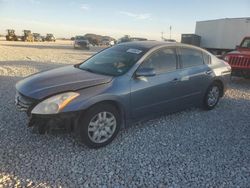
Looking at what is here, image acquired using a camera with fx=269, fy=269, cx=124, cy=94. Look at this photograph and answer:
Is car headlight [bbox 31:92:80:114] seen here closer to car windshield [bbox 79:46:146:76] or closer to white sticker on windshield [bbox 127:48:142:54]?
car windshield [bbox 79:46:146:76]

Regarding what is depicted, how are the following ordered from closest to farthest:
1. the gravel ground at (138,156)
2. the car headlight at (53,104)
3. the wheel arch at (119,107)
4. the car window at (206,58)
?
the gravel ground at (138,156), the car headlight at (53,104), the wheel arch at (119,107), the car window at (206,58)

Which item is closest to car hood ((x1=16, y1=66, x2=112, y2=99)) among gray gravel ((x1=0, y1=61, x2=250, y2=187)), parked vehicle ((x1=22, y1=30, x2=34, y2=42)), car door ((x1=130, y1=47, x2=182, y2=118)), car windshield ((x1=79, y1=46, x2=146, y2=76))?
car windshield ((x1=79, y1=46, x2=146, y2=76))

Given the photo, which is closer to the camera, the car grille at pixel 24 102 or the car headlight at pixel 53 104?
the car headlight at pixel 53 104

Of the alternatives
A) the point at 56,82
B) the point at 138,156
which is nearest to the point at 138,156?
the point at 138,156

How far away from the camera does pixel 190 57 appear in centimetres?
566

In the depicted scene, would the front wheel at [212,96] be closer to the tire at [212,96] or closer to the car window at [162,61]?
the tire at [212,96]

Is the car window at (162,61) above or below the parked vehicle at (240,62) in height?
above

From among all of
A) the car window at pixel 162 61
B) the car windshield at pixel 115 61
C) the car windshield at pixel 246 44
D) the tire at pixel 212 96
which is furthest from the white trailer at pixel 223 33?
the car windshield at pixel 115 61

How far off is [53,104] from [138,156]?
144 centimetres

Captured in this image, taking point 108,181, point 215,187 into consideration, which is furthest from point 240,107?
point 108,181

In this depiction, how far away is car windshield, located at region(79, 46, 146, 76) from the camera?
4.60 metres

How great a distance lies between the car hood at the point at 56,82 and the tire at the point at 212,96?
9.19ft

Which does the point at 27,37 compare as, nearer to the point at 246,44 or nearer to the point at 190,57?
the point at 246,44

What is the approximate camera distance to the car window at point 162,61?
480 cm
